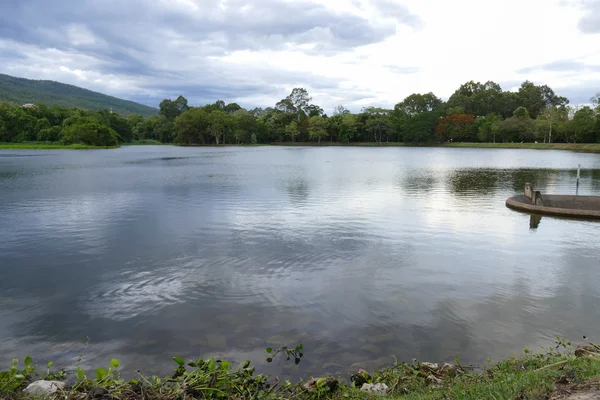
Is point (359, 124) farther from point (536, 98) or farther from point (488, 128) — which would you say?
point (536, 98)

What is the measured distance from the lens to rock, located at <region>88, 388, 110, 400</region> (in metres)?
5.19

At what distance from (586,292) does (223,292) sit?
30.6 ft

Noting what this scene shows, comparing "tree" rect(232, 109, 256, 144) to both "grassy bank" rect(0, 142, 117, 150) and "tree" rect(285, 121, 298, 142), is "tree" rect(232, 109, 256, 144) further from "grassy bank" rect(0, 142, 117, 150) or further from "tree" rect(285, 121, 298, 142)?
"grassy bank" rect(0, 142, 117, 150)

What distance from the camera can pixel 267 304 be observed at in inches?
390

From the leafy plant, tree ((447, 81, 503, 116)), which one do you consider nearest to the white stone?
the leafy plant

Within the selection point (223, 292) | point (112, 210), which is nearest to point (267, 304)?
point (223, 292)

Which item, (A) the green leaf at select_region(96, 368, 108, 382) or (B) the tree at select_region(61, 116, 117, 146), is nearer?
(A) the green leaf at select_region(96, 368, 108, 382)

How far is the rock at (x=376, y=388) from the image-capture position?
5.77 metres

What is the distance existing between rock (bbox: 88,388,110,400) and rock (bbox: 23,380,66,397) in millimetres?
678

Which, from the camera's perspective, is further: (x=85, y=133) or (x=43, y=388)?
(x=85, y=133)

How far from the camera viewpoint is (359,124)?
152 metres

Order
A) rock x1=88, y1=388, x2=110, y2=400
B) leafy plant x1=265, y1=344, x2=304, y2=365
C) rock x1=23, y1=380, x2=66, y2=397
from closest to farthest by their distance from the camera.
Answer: rock x1=88, y1=388, x2=110, y2=400, rock x1=23, y1=380, x2=66, y2=397, leafy plant x1=265, y1=344, x2=304, y2=365

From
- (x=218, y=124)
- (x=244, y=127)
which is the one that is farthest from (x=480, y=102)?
(x=218, y=124)

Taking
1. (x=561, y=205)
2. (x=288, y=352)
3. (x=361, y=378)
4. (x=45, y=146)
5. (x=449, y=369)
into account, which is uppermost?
(x=45, y=146)
